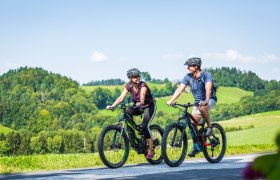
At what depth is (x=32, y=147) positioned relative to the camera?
138 metres

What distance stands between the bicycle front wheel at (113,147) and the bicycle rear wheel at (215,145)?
1.48 metres

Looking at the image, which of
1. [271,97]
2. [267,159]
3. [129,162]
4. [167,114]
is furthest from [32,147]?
[267,159]

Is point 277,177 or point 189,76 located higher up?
point 189,76

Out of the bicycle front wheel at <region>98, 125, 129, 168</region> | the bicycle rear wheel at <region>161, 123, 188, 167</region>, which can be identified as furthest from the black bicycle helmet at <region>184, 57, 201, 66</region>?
the bicycle front wheel at <region>98, 125, 129, 168</region>

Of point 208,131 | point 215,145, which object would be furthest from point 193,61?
point 215,145

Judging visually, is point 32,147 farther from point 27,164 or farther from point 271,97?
point 27,164

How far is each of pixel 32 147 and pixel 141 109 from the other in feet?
433

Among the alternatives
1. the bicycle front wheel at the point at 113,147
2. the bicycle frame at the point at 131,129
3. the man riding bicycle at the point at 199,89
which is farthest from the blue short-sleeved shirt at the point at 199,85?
the bicycle front wheel at the point at 113,147

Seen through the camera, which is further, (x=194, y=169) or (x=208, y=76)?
(x=208, y=76)

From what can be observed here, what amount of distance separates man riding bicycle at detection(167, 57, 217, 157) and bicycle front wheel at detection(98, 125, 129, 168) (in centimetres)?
102

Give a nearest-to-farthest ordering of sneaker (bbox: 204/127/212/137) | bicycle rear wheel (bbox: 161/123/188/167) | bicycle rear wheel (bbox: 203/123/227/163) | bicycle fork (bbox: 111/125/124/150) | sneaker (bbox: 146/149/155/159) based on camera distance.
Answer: bicycle rear wheel (bbox: 161/123/188/167) < bicycle fork (bbox: 111/125/124/150) < sneaker (bbox: 146/149/155/159) < sneaker (bbox: 204/127/212/137) < bicycle rear wheel (bbox: 203/123/227/163)

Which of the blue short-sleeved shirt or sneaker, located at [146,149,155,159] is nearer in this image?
the blue short-sleeved shirt

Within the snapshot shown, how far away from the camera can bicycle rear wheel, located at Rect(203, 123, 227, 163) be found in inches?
395

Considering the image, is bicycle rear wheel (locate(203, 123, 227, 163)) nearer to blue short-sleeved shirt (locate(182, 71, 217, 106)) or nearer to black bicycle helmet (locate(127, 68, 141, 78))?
blue short-sleeved shirt (locate(182, 71, 217, 106))
